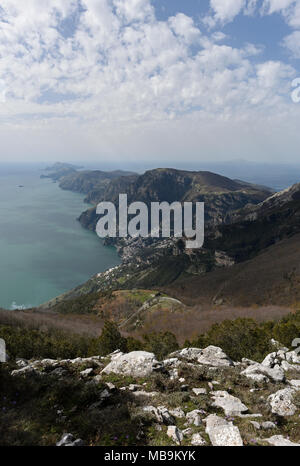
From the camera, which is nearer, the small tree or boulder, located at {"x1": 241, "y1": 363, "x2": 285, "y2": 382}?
boulder, located at {"x1": 241, "y1": 363, "x2": 285, "y2": 382}

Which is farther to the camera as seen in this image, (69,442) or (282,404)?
(282,404)

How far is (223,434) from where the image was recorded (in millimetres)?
10375

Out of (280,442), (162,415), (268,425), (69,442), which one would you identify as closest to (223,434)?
(280,442)

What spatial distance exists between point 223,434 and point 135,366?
31.8ft

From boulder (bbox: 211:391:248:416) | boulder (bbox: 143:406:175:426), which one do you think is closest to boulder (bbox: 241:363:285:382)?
boulder (bbox: 211:391:248:416)

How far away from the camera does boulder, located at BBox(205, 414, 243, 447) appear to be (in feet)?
32.8

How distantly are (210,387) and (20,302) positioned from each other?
202m

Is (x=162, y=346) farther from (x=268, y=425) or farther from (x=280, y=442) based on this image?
(x=280, y=442)

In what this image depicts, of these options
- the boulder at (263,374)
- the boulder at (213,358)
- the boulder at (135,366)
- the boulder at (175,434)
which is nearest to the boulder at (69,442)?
the boulder at (175,434)

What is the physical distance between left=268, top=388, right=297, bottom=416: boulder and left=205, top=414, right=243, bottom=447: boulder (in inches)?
145

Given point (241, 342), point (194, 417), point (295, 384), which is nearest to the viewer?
point (194, 417)

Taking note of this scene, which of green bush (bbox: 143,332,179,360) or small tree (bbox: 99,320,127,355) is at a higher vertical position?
small tree (bbox: 99,320,127,355)

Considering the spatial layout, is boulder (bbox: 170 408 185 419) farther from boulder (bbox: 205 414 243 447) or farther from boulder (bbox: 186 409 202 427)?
boulder (bbox: 205 414 243 447)
